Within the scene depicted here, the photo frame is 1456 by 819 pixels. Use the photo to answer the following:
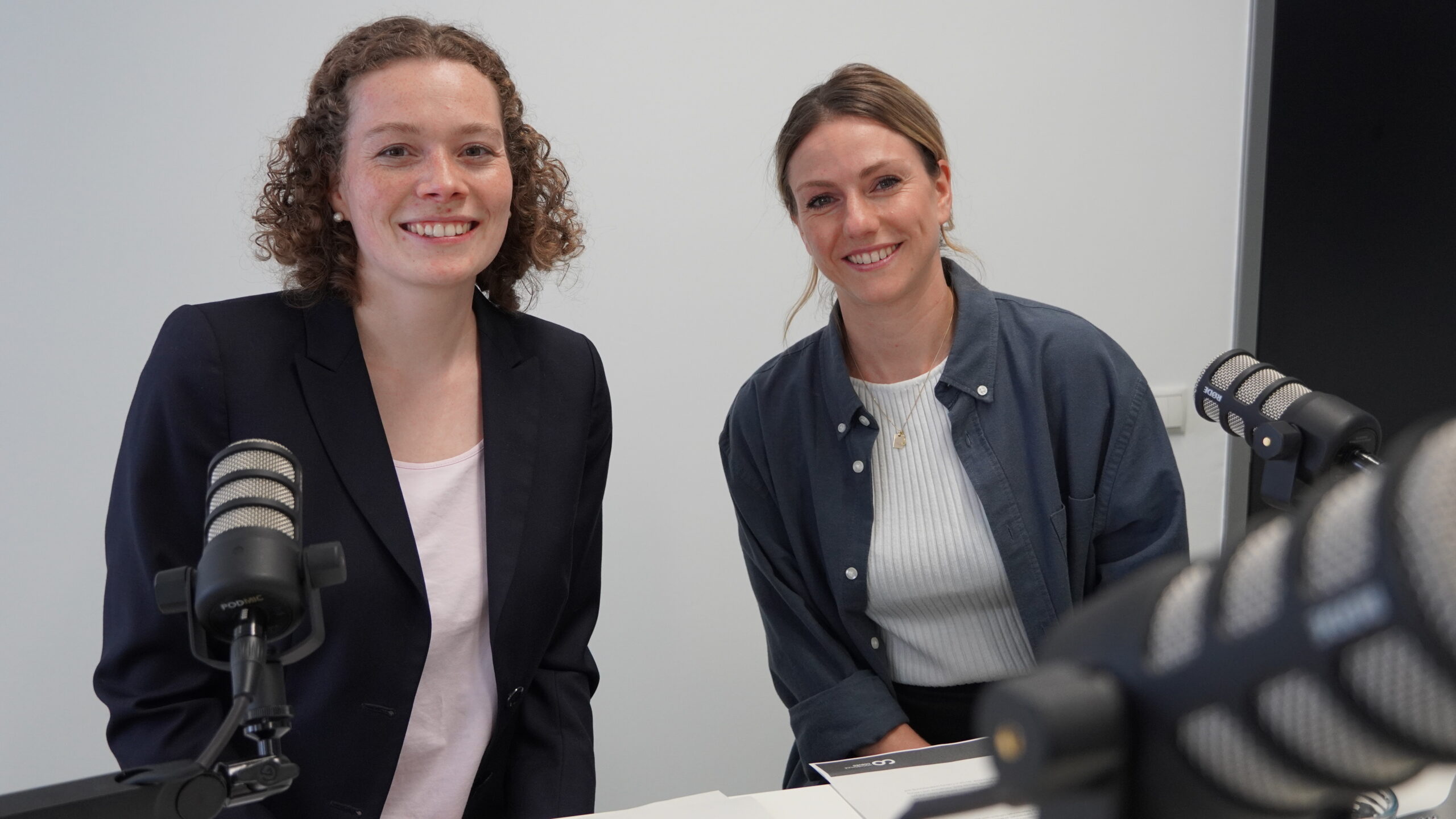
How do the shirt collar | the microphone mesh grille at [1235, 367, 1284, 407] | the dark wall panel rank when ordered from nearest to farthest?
the microphone mesh grille at [1235, 367, 1284, 407], the shirt collar, the dark wall panel

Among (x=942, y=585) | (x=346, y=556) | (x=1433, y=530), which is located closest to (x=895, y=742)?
(x=942, y=585)

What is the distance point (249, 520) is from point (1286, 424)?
1.04 meters

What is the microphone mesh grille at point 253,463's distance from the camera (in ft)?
2.96

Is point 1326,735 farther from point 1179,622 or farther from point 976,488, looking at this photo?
point 976,488

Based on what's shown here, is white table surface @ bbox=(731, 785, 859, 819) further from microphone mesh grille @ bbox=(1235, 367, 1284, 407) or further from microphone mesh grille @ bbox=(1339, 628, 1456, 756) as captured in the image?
microphone mesh grille @ bbox=(1339, 628, 1456, 756)

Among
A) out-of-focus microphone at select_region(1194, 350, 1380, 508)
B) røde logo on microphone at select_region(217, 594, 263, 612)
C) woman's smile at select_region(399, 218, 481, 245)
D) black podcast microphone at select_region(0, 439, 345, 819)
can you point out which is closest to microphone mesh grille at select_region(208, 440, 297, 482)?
black podcast microphone at select_region(0, 439, 345, 819)

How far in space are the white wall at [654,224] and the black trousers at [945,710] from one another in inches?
40.1

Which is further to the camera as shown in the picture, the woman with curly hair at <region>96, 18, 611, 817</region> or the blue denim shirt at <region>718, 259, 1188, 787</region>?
the blue denim shirt at <region>718, 259, 1188, 787</region>

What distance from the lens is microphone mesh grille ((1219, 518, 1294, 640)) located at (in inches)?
Answer: 18.0

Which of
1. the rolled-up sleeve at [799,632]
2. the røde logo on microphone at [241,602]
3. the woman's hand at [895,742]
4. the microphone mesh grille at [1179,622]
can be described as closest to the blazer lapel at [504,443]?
the rolled-up sleeve at [799,632]

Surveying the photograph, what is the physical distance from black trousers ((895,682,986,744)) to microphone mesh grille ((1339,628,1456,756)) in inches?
53.1

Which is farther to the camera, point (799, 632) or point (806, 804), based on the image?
point (799, 632)

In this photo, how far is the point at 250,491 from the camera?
874mm

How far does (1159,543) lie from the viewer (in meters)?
1.71
